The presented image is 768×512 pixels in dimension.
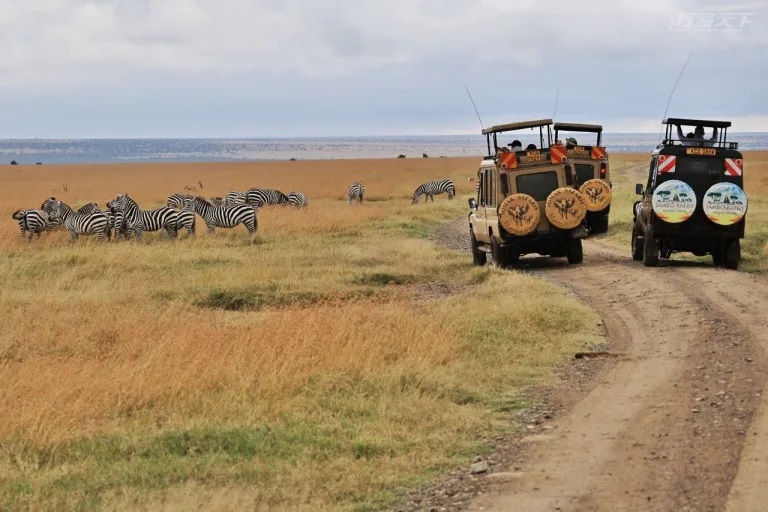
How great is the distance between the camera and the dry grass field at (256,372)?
7438 mm

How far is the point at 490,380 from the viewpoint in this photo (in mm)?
10625

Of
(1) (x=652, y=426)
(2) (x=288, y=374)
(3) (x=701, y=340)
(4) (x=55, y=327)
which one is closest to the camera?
(1) (x=652, y=426)

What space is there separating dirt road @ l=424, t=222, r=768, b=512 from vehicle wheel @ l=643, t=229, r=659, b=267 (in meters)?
3.98

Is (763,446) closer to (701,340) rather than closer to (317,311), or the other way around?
(701,340)

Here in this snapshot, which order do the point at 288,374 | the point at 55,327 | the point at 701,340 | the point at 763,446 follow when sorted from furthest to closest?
the point at 55,327 < the point at 701,340 < the point at 288,374 < the point at 763,446

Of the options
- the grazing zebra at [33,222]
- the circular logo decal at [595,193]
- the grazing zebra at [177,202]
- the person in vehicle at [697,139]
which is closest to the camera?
the person in vehicle at [697,139]

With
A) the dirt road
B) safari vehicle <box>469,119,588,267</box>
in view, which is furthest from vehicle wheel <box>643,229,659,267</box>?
the dirt road

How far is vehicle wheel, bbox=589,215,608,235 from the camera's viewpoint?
26.6 m

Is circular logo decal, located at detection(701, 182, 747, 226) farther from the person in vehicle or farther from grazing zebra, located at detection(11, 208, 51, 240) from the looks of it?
grazing zebra, located at detection(11, 208, 51, 240)

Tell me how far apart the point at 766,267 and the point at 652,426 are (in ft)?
39.0

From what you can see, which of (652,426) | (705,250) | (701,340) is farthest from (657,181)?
(652,426)

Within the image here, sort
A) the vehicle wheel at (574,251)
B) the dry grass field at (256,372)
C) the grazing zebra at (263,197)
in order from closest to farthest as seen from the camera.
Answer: the dry grass field at (256,372) → the vehicle wheel at (574,251) → the grazing zebra at (263,197)

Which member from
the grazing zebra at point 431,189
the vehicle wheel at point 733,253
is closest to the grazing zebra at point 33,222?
the vehicle wheel at point 733,253

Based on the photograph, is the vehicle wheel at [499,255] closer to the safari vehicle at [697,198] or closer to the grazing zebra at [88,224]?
the safari vehicle at [697,198]
